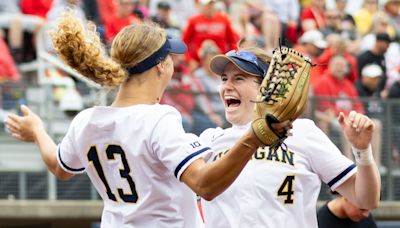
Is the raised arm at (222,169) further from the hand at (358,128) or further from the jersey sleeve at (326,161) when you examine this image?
the jersey sleeve at (326,161)

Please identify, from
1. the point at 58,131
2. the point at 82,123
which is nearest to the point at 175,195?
the point at 82,123

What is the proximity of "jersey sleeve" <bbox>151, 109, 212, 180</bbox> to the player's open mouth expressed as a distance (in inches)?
32.7

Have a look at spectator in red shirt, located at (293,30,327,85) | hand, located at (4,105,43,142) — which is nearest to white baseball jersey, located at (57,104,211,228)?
hand, located at (4,105,43,142)

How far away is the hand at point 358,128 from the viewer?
5.06 meters

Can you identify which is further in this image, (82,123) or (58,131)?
(58,131)

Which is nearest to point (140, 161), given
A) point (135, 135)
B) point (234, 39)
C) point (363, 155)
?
point (135, 135)

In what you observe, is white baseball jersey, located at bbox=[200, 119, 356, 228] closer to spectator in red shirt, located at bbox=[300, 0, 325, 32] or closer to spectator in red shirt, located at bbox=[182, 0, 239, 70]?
spectator in red shirt, located at bbox=[182, 0, 239, 70]

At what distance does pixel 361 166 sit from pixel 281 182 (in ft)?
1.52

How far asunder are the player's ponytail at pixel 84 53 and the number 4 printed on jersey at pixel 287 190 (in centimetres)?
112

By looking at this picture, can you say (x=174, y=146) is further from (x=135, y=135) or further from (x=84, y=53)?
(x=84, y=53)

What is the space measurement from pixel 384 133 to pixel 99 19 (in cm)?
362

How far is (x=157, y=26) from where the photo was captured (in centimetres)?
528

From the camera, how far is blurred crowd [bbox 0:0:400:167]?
11602 mm

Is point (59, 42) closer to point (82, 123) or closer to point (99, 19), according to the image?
point (82, 123)
